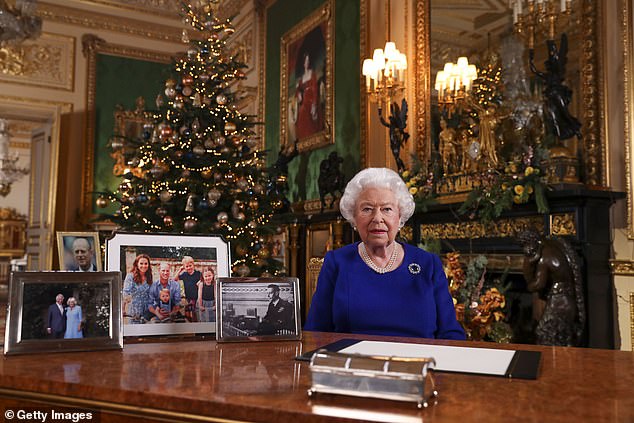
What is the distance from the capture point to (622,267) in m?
4.15

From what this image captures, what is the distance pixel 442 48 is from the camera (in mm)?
5965

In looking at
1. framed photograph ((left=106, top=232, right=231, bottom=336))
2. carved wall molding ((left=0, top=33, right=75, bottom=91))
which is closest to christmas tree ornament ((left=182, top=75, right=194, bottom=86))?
framed photograph ((left=106, top=232, right=231, bottom=336))

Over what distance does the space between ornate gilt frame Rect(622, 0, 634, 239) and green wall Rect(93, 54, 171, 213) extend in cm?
831

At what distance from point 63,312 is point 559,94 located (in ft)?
13.1

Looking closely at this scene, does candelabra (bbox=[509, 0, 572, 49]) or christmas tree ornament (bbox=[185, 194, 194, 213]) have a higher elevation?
candelabra (bbox=[509, 0, 572, 49])

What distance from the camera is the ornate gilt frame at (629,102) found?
4.16 m

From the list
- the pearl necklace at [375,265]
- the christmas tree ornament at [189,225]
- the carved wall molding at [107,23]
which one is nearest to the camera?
the pearl necklace at [375,265]

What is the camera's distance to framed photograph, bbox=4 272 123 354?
1358mm

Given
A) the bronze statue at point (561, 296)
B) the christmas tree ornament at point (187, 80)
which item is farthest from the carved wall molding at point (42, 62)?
the bronze statue at point (561, 296)

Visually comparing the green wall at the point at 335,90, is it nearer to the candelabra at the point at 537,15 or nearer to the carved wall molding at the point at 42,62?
the candelabra at the point at 537,15

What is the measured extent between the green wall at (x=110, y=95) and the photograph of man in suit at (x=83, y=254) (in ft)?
28.6

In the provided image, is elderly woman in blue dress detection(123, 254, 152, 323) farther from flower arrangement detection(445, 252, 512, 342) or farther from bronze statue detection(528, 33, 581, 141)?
bronze statue detection(528, 33, 581, 141)

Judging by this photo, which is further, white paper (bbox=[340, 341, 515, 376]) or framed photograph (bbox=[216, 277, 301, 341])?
framed photograph (bbox=[216, 277, 301, 341])

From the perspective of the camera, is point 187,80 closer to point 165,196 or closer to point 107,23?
point 165,196
